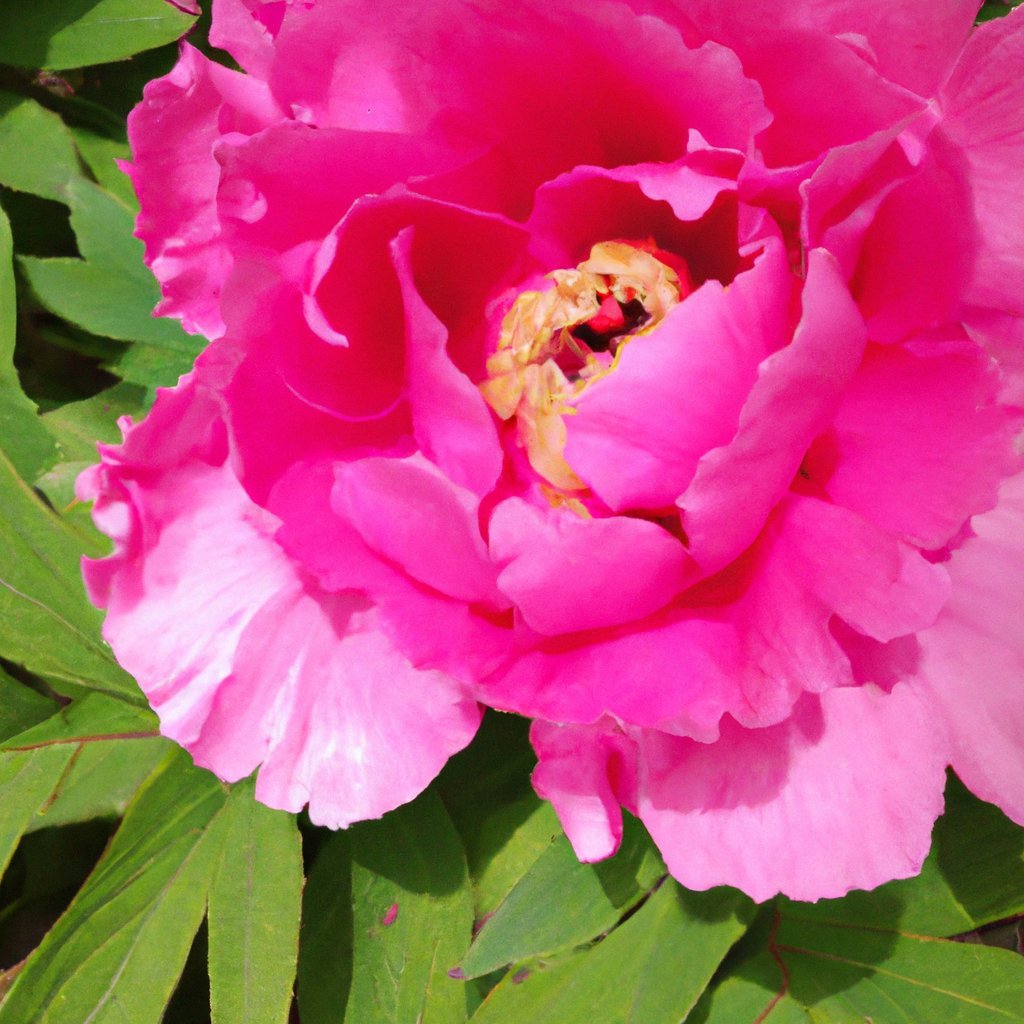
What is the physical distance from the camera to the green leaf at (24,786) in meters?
0.55

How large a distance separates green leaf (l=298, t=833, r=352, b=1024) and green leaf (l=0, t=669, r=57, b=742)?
7.1 inches

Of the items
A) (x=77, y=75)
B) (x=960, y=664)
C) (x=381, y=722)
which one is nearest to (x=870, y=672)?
(x=960, y=664)

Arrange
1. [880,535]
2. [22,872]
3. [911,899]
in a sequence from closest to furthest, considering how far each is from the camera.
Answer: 1. [880,535]
2. [911,899]
3. [22,872]

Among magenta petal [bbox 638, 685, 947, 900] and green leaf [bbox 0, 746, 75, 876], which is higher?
magenta petal [bbox 638, 685, 947, 900]

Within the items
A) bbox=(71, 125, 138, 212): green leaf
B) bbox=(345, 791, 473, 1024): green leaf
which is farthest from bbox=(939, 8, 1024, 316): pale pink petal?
bbox=(71, 125, 138, 212): green leaf

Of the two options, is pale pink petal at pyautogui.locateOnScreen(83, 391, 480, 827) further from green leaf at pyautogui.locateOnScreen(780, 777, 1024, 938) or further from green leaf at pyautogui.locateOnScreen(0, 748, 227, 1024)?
green leaf at pyautogui.locateOnScreen(780, 777, 1024, 938)

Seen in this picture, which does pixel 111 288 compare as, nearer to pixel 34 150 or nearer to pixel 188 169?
pixel 34 150

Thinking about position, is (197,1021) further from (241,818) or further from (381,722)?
(381,722)

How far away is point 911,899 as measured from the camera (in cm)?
54

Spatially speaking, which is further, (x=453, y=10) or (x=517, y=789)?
(x=517, y=789)

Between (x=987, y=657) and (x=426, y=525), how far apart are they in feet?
0.74

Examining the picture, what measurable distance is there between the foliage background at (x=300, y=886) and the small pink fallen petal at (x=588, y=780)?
0.33 ft

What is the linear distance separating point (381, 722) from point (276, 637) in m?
0.06

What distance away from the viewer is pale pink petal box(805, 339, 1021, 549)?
1.17 feet
